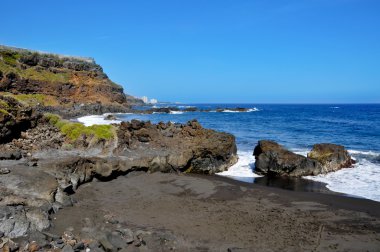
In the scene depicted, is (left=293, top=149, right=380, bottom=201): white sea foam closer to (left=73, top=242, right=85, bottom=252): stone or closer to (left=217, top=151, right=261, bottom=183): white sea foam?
(left=217, top=151, right=261, bottom=183): white sea foam

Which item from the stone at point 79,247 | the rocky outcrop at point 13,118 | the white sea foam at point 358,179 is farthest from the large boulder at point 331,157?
the rocky outcrop at point 13,118

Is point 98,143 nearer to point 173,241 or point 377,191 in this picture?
point 173,241

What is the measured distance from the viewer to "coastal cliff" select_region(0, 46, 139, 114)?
235 feet

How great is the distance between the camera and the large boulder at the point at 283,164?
22.9 metres

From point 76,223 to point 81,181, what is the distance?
5877 millimetres

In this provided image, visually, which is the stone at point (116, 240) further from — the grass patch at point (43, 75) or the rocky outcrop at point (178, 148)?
the grass patch at point (43, 75)

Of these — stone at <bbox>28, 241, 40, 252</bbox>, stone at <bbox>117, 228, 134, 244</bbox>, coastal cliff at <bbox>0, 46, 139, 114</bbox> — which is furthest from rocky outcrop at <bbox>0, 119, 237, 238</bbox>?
coastal cliff at <bbox>0, 46, 139, 114</bbox>

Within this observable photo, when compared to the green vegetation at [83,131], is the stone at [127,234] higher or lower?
lower

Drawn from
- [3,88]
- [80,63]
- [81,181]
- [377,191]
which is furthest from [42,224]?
[80,63]

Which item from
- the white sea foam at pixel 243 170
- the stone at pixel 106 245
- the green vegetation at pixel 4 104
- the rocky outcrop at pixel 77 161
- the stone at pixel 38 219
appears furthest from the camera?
the white sea foam at pixel 243 170

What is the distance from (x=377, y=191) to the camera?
61.5ft

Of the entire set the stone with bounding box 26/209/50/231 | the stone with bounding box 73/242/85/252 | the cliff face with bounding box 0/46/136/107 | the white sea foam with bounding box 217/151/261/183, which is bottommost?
the white sea foam with bounding box 217/151/261/183

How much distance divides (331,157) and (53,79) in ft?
238

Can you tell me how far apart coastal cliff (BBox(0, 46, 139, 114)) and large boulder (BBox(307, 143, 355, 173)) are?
50221 mm
